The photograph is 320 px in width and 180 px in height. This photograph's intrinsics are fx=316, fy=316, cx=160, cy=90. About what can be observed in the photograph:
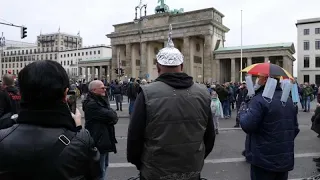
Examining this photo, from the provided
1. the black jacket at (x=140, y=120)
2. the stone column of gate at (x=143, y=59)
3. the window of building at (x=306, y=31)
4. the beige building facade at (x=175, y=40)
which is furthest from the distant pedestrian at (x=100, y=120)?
the window of building at (x=306, y=31)

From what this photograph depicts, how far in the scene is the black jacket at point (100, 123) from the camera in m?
5.22

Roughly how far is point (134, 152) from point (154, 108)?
48 centimetres

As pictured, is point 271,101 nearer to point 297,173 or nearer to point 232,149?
point 297,173

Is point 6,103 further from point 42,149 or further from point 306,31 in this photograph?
point 306,31

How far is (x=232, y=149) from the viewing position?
30.8ft

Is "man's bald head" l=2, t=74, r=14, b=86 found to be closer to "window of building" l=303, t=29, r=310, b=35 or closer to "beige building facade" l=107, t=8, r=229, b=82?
"beige building facade" l=107, t=8, r=229, b=82

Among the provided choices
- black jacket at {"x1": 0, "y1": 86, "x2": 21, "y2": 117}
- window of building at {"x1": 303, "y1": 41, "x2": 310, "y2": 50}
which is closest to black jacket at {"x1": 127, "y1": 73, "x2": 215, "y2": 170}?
black jacket at {"x1": 0, "y1": 86, "x2": 21, "y2": 117}

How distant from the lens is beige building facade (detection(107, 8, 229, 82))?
52.6m

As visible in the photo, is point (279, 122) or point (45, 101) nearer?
point (45, 101)

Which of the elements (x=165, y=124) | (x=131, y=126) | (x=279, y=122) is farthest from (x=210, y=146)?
(x=279, y=122)

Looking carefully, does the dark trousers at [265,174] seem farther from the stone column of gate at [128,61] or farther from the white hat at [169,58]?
the stone column of gate at [128,61]

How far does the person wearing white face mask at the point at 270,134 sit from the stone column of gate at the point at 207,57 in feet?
160

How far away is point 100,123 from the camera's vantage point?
5270mm

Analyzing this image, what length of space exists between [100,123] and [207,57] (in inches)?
1930
